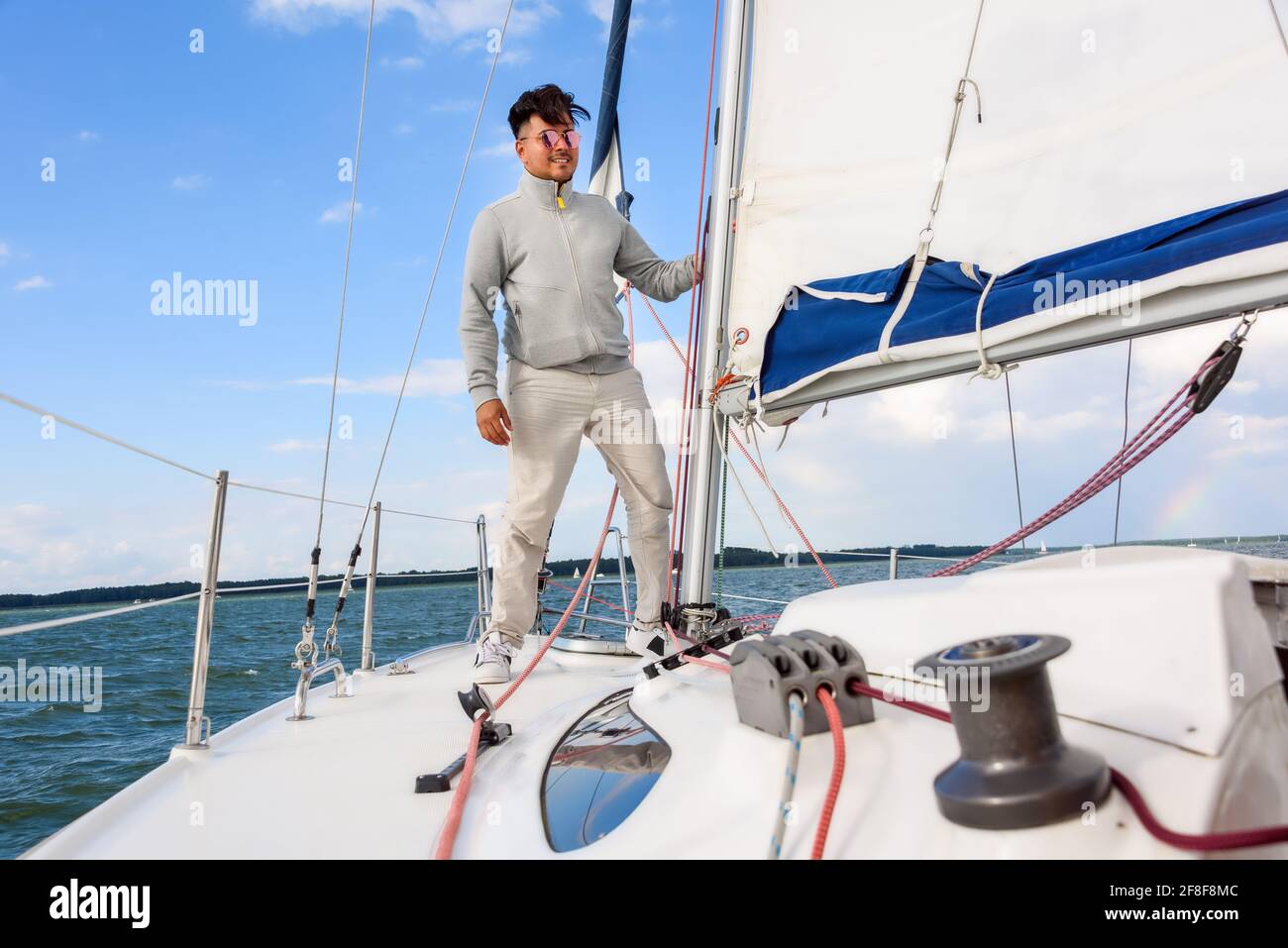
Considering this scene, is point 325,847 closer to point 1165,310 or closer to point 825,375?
point 825,375

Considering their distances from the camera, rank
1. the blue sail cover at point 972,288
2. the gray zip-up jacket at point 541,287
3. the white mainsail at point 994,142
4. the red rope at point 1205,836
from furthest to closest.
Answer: the gray zip-up jacket at point 541,287 → the white mainsail at point 994,142 → the blue sail cover at point 972,288 → the red rope at point 1205,836

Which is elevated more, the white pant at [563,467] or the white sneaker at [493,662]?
the white pant at [563,467]

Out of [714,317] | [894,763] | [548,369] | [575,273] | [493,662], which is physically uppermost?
[575,273]

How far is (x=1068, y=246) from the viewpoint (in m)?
1.79

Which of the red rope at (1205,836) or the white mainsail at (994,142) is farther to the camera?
the white mainsail at (994,142)

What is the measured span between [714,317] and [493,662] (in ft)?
3.77

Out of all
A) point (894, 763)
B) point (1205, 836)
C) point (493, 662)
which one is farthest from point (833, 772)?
point (493, 662)

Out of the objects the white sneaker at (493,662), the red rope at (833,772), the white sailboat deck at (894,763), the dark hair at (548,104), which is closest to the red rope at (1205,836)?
the white sailboat deck at (894,763)

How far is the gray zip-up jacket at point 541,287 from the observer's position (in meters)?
2.30

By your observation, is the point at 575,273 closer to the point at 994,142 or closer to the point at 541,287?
the point at 541,287

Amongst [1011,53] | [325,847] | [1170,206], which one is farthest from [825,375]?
[325,847]

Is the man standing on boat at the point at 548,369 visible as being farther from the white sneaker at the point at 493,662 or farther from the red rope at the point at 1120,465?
the red rope at the point at 1120,465

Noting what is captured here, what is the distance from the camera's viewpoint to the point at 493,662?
86.9 inches
